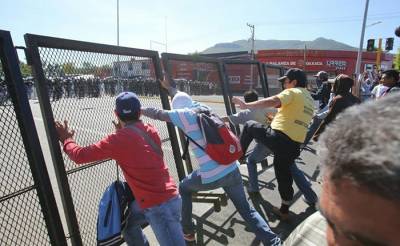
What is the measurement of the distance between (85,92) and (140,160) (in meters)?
1.09

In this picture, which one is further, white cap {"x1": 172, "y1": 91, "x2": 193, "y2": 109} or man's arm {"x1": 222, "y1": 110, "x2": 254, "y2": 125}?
man's arm {"x1": 222, "y1": 110, "x2": 254, "y2": 125}

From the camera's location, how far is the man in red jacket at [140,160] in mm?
2799

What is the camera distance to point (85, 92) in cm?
345

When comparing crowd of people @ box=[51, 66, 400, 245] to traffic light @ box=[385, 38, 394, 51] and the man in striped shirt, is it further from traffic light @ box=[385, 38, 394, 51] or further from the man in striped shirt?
traffic light @ box=[385, 38, 394, 51]

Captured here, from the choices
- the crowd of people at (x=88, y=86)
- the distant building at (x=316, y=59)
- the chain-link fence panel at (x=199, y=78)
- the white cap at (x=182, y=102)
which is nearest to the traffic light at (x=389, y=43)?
the distant building at (x=316, y=59)

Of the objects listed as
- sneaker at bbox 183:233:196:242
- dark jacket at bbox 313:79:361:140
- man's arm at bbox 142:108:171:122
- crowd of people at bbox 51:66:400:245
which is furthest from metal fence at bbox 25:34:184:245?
dark jacket at bbox 313:79:361:140

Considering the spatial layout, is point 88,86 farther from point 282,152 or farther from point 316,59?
point 316,59

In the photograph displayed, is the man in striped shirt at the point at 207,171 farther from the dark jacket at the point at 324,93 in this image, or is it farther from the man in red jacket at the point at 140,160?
the dark jacket at the point at 324,93

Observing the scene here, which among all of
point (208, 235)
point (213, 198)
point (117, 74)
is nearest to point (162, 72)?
point (117, 74)

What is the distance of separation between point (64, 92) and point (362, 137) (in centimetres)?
299

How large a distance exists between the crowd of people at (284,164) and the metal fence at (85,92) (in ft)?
0.77

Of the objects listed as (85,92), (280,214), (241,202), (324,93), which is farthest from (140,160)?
(324,93)

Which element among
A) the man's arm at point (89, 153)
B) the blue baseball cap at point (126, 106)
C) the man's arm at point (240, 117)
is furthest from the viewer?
the man's arm at point (240, 117)

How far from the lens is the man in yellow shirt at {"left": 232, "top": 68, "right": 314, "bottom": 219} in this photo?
433 centimetres
